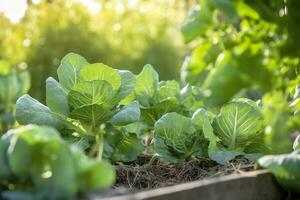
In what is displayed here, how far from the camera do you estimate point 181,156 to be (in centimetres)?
230

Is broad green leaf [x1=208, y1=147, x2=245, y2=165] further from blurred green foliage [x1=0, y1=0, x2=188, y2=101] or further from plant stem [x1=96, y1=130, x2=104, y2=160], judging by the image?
blurred green foliage [x1=0, y1=0, x2=188, y2=101]

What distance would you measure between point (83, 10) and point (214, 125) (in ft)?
27.3

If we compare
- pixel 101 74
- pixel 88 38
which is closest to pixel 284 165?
pixel 101 74

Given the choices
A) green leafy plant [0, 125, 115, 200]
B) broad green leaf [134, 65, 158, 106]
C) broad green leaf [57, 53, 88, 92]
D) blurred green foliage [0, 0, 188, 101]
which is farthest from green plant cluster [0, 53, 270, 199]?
blurred green foliage [0, 0, 188, 101]

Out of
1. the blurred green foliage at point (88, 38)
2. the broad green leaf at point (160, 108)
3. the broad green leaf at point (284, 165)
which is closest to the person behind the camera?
the broad green leaf at point (284, 165)

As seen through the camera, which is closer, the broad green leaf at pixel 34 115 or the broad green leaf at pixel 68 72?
the broad green leaf at pixel 34 115

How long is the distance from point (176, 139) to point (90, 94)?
0.42 metres

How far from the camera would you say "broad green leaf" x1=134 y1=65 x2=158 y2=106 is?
2561 millimetres

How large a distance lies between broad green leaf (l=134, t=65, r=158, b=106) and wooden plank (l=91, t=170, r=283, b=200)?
84cm

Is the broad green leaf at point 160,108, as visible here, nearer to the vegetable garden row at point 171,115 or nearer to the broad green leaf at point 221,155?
the vegetable garden row at point 171,115

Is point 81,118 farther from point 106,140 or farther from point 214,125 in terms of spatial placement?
point 214,125

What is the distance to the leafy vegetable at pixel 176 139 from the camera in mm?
2229

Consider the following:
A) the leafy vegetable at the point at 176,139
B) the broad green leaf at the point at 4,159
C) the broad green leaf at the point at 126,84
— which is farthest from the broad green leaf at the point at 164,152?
the broad green leaf at the point at 4,159

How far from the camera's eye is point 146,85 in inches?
102
